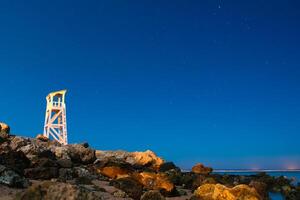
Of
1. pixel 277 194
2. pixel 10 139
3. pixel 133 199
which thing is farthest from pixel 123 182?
pixel 277 194

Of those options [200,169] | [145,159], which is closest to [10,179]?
[145,159]

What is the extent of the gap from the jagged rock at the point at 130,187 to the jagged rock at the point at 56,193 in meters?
11.1

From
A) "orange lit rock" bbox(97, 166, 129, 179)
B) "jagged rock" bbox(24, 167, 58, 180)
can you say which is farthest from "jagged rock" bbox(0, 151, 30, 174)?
"orange lit rock" bbox(97, 166, 129, 179)

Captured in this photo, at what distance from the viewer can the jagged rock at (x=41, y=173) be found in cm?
2078

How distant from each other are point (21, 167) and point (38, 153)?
6.64 meters

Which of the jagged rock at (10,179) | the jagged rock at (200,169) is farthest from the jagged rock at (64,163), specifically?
the jagged rock at (200,169)

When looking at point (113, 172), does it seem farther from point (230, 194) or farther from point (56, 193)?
point (56, 193)

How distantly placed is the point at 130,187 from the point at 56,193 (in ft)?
39.7

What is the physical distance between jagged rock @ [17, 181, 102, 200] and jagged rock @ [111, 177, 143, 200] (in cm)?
1111

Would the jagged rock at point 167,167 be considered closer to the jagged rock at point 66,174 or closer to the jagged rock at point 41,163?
the jagged rock at point 66,174

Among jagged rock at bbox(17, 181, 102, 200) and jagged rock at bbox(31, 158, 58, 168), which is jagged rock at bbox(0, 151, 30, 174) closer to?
jagged rock at bbox(31, 158, 58, 168)

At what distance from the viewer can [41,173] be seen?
21.3m

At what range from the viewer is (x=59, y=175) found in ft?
74.6

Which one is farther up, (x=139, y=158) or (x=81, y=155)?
(x=139, y=158)
